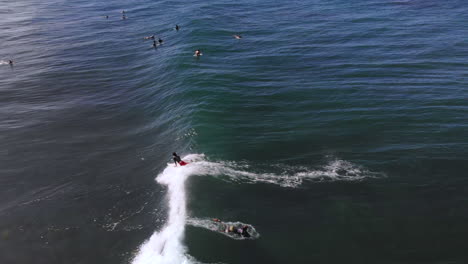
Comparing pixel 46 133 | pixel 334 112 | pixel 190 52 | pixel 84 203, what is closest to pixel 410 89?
pixel 334 112

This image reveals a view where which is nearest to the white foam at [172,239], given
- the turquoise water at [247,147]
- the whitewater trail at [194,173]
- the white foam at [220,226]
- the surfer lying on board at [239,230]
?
the whitewater trail at [194,173]

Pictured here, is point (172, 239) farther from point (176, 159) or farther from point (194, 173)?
point (176, 159)

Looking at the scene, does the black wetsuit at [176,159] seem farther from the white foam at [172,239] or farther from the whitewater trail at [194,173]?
the white foam at [172,239]

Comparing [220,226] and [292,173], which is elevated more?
[292,173]

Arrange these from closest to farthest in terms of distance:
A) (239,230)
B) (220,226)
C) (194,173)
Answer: (239,230) < (220,226) < (194,173)

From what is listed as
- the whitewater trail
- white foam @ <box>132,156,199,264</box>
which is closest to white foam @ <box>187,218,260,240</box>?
the whitewater trail

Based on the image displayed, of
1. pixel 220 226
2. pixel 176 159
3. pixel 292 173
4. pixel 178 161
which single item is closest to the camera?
pixel 220 226

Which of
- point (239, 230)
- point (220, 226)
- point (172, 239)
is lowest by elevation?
point (172, 239)

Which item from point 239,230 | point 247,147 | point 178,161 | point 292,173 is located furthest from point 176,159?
point 292,173

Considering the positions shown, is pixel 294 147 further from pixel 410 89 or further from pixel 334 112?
pixel 410 89
